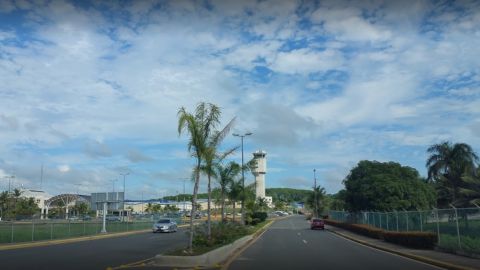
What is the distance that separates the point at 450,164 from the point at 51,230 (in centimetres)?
4483

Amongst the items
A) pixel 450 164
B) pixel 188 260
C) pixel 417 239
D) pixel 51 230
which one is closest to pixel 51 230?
pixel 51 230

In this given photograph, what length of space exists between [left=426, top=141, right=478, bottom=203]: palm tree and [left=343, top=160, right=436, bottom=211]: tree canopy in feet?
29.3

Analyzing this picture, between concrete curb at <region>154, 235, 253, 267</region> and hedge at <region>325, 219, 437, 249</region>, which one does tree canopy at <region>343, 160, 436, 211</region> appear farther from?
concrete curb at <region>154, 235, 253, 267</region>

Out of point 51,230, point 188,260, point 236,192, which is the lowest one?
point 188,260

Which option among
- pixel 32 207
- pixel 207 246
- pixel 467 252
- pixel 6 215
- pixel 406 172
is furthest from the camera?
pixel 32 207

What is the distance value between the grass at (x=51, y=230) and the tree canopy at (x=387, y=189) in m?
23.6

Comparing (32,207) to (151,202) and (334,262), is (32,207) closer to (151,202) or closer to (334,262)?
(151,202)

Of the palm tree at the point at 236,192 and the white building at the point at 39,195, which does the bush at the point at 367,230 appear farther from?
the white building at the point at 39,195

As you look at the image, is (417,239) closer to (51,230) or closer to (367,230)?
(367,230)

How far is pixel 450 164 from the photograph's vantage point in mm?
58844

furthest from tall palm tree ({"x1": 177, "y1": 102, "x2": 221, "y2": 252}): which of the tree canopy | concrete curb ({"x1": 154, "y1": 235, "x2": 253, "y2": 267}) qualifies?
the tree canopy

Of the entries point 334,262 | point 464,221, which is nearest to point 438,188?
point 464,221

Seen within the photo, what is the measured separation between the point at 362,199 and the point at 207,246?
2974 centimetres

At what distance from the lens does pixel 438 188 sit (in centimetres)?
5741
